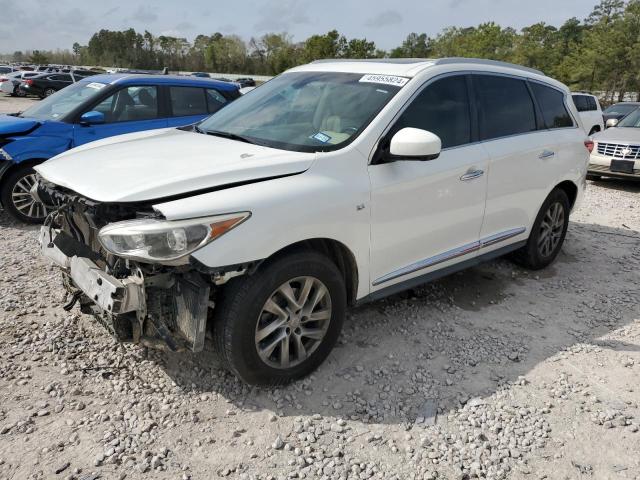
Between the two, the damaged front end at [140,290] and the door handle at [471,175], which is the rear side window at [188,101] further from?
the door handle at [471,175]

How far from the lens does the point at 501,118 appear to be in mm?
4262

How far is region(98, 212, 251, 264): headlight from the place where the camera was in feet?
8.18

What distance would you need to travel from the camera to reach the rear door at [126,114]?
20.8 ft

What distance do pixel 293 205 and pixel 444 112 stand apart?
5.22 ft

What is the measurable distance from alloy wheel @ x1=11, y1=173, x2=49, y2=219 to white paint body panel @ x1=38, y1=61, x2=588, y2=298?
9.23ft

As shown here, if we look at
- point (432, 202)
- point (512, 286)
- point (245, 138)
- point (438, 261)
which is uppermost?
point (245, 138)

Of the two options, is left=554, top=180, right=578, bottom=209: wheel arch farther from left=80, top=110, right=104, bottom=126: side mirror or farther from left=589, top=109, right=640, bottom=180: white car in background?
left=80, top=110, right=104, bottom=126: side mirror

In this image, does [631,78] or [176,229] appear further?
[631,78]

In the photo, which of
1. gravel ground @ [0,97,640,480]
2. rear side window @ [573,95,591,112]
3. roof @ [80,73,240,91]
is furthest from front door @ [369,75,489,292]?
rear side window @ [573,95,591,112]

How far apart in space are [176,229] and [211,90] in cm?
545

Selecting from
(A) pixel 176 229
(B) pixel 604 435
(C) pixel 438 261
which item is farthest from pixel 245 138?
(B) pixel 604 435

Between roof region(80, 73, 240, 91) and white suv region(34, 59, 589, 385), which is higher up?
roof region(80, 73, 240, 91)

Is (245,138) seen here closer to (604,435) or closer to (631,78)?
(604,435)

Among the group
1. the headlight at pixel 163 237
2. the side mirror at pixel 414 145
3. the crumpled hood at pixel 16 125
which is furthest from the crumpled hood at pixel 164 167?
the crumpled hood at pixel 16 125
